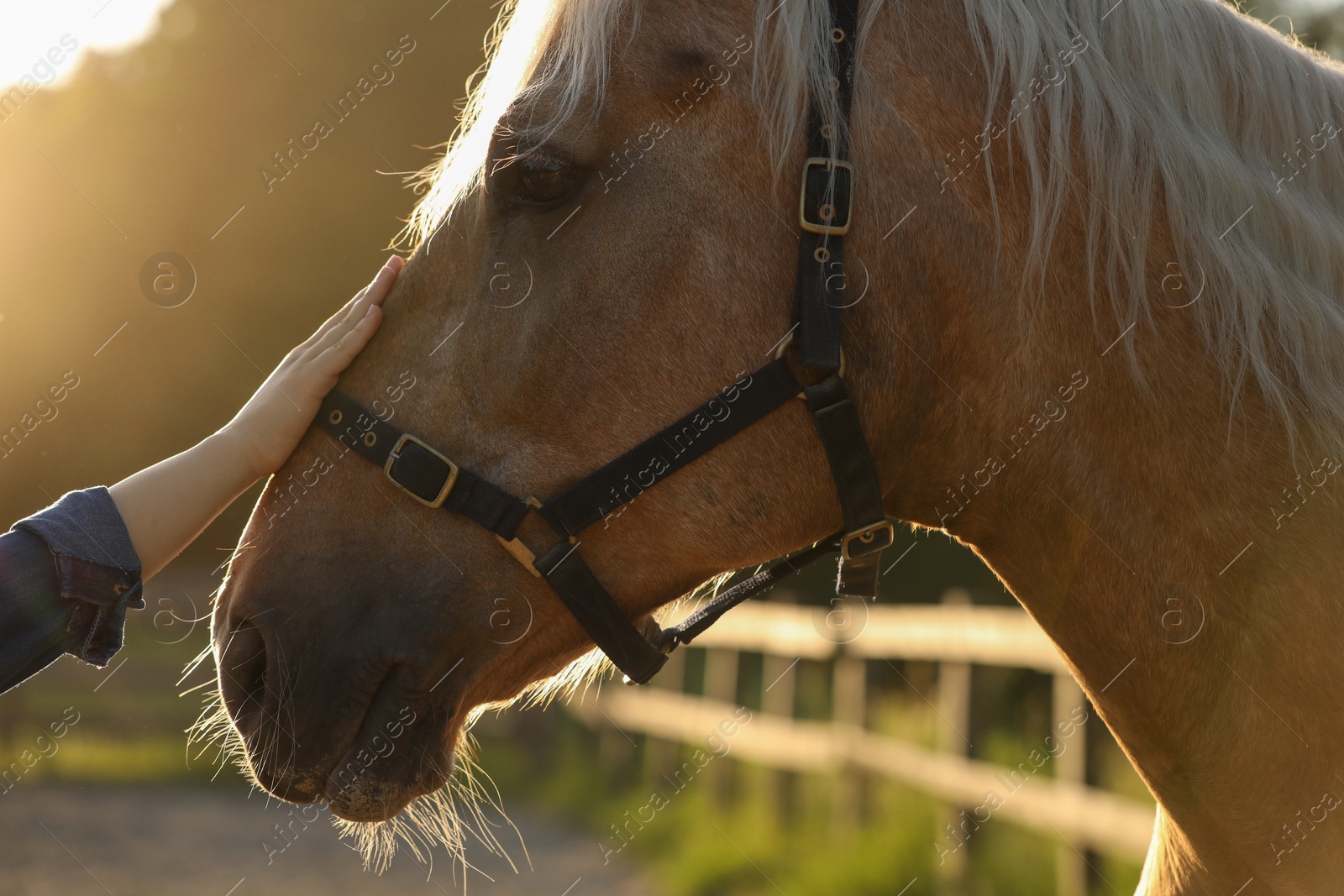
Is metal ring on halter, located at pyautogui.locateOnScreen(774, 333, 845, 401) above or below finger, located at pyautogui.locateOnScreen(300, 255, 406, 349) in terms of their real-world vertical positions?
below

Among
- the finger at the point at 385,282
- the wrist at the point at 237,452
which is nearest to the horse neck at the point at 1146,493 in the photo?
the finger at the point at 385,282

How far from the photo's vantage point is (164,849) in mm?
7168

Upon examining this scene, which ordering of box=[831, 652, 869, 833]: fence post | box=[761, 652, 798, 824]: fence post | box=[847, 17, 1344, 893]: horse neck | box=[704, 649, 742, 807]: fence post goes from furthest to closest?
box=[704, 649, 742, 807]: fence post
box=[761, 652, 798, 824]: fence post
box=[831, 652, 869, 833]: fence post
box=[847, 17, 1344, 893]: horse neck

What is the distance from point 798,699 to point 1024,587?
762 cm


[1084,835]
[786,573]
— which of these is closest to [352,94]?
[786,573]

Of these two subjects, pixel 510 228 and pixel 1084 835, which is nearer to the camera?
pixel 510 228

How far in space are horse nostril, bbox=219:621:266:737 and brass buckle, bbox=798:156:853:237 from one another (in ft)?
3.61

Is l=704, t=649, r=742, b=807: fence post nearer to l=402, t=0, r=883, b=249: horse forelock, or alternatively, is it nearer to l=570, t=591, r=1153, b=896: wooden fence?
l=570, t=591, r=1153, b=896: wooden fence

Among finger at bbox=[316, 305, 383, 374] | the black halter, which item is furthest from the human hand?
the black halter

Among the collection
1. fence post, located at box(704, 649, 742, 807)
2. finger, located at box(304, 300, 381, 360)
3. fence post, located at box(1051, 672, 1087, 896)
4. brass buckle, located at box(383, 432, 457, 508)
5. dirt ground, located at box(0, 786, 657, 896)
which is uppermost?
finger, located at box(304, 300, 381, 360)

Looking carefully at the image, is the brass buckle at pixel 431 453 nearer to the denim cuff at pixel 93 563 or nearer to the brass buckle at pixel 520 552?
the brass buckle at pixel 520 552

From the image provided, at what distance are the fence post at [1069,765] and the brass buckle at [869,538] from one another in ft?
10.1

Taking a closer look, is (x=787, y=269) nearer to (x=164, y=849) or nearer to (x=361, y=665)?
(x=361, y=665)

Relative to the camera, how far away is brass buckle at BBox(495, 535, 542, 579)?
67.6 inches
